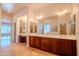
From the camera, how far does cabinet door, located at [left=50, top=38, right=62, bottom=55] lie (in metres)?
4.19

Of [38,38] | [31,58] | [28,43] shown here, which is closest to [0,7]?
[31,58]

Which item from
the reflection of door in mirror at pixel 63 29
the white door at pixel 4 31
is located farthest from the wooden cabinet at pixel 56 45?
the white door at pixel 4 31

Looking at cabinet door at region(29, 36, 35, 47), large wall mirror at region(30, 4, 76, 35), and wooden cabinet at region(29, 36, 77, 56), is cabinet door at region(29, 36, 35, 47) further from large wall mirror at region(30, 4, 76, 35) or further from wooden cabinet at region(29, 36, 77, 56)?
large wall mirror at region(30, 4, 76, 35)

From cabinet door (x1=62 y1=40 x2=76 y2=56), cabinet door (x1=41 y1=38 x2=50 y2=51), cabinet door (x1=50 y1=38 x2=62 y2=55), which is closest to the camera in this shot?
cabinet door (x1=62 y1=40 x2=76 y2=56)

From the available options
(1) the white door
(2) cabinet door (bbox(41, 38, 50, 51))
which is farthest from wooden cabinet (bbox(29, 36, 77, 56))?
(1) the white door

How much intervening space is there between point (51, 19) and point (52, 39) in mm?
769

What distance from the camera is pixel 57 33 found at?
14.0 feet

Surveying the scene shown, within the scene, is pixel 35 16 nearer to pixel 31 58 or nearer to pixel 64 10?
pixel 64 10

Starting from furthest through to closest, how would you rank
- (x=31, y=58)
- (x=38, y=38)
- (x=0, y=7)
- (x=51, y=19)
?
(x=38, y=38), (x=51, y=19), (x=0, y=7), (x=31, y=58)

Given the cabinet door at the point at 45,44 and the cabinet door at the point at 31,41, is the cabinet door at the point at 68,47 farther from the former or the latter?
the cabinet door at the point at 31,41

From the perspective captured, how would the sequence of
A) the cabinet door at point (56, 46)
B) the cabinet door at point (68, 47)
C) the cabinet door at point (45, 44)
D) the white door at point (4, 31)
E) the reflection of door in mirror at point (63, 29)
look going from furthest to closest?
the cabinet door at point (45, 44) → the cabinet door at point (56, 46) → the reflection of door in mirror at point (63, 29) → the cabinet door at point (68, 47) → the white door at point (4, 31)

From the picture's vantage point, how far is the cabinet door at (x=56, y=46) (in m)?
4.19

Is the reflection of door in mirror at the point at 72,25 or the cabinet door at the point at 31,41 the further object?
the cabinet door at the point at 31,41

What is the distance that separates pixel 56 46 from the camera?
4.38 m
